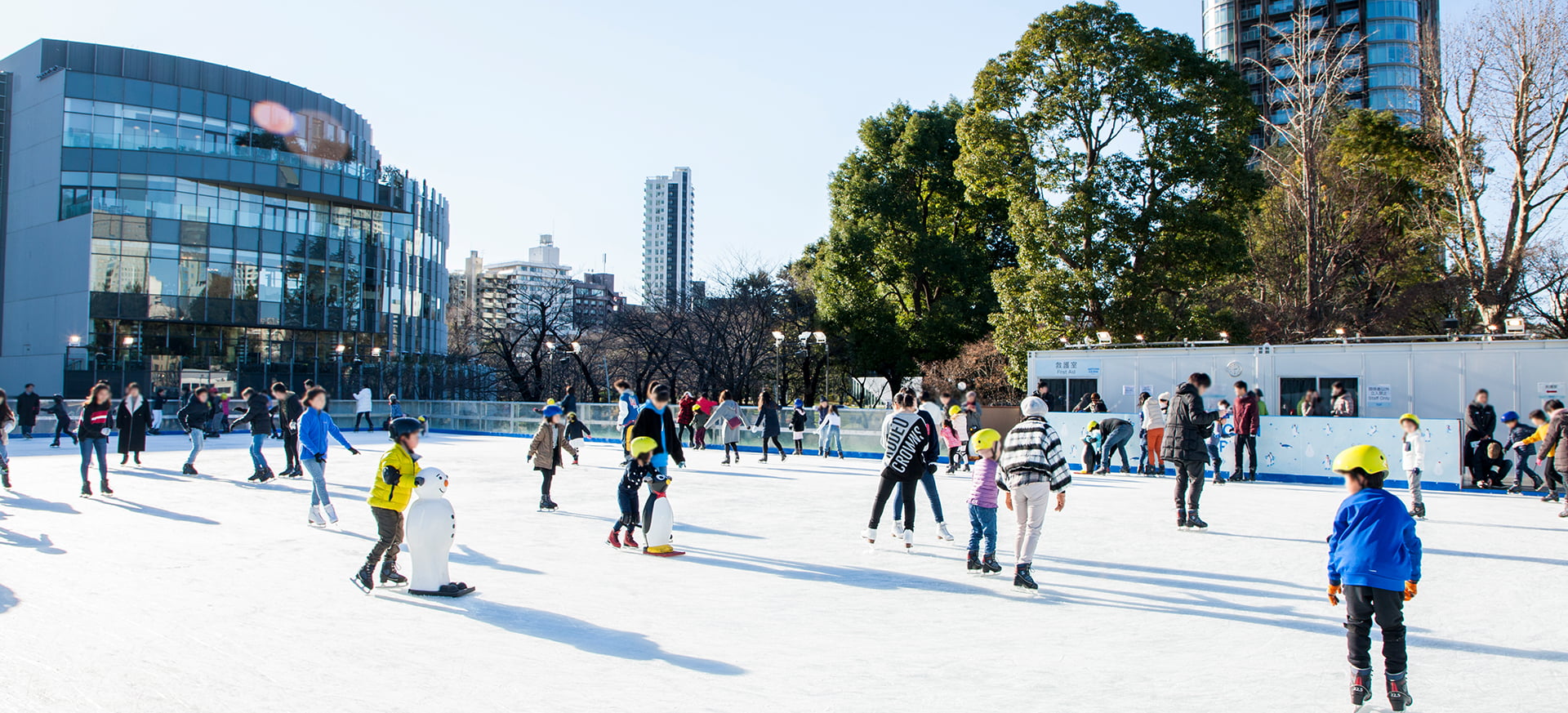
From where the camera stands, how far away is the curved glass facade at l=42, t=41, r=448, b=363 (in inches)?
1656

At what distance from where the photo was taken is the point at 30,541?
29.1 feet

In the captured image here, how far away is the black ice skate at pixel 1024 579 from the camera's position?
7117 millimetres

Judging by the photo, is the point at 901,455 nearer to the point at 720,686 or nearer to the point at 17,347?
the point at 720,686

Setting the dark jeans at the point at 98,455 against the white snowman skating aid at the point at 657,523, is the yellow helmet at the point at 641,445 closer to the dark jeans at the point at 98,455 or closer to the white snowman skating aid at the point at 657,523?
the white snowman skating aid at the point at 657,523

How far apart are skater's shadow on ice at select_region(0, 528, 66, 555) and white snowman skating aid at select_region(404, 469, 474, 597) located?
13.0ft

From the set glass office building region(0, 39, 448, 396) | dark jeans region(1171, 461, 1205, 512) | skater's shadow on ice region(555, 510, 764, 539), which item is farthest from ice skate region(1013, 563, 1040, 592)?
glass office building region(0, 39, 448, 396)

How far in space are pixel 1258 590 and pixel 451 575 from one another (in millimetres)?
6004

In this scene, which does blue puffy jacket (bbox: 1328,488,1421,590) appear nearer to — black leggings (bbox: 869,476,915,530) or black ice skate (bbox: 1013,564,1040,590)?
black ice skate (bbox: 1013,564,1040,590)

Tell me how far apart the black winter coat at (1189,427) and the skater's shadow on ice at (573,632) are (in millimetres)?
6764

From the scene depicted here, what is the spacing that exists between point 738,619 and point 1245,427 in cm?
1274

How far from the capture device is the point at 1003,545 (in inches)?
372

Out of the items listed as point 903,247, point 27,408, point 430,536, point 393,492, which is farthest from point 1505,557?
point 27,408

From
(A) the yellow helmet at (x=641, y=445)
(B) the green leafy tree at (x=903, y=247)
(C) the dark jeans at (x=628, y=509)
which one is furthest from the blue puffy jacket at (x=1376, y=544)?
(B) the green leafy tree at (x=903, y=247)

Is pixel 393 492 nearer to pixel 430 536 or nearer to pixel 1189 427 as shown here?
pixel 430 536
